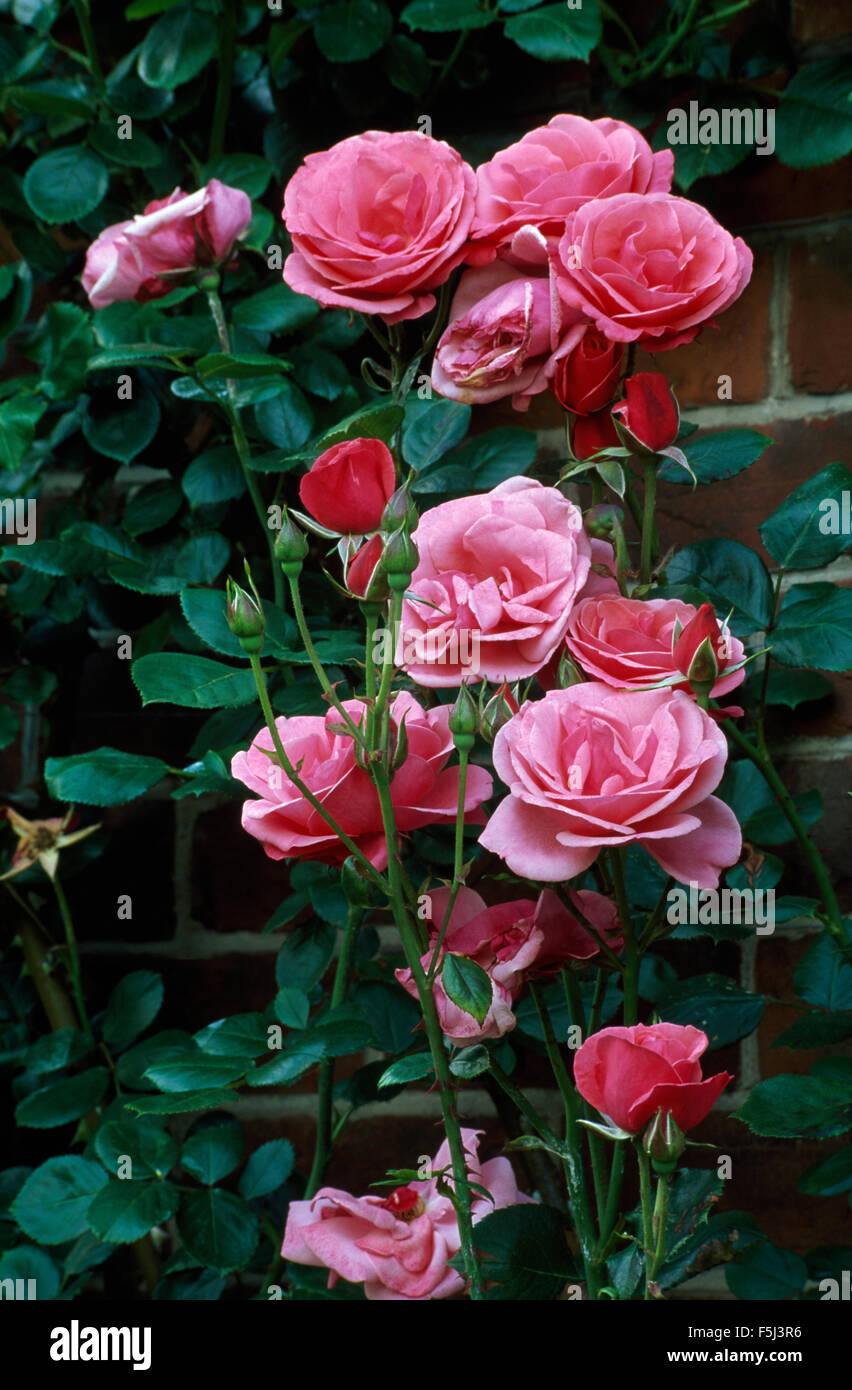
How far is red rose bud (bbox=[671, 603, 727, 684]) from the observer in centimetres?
38

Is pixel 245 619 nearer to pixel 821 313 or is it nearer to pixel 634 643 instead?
pixel 634 643

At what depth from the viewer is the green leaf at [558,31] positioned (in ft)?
2.07

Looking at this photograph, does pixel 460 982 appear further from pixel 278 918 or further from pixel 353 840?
pixel 278 918

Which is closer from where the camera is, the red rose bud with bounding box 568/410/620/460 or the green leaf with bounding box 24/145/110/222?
the red rose bud with bounding box 568/410/620/460

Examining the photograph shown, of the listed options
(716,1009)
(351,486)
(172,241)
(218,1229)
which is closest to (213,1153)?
(218,1229)

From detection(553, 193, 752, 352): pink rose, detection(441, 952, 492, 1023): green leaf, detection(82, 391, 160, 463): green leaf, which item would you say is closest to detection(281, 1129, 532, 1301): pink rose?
detection(441, 952, 492, 1023): green leaf

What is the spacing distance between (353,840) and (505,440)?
0.27m

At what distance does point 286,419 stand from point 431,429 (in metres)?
0.10

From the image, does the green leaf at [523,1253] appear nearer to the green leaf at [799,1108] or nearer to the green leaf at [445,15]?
the green leaf at [799,1108]

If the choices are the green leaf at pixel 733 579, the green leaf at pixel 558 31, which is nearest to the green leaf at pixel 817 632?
the green leaf at pixel 733 579

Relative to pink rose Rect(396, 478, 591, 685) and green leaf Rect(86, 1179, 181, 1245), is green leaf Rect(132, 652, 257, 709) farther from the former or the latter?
green leaf Rect(86, 1179, 181, 1245)

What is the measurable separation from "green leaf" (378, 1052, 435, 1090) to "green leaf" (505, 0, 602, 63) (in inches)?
19.9

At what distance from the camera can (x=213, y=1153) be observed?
58 centimetres
